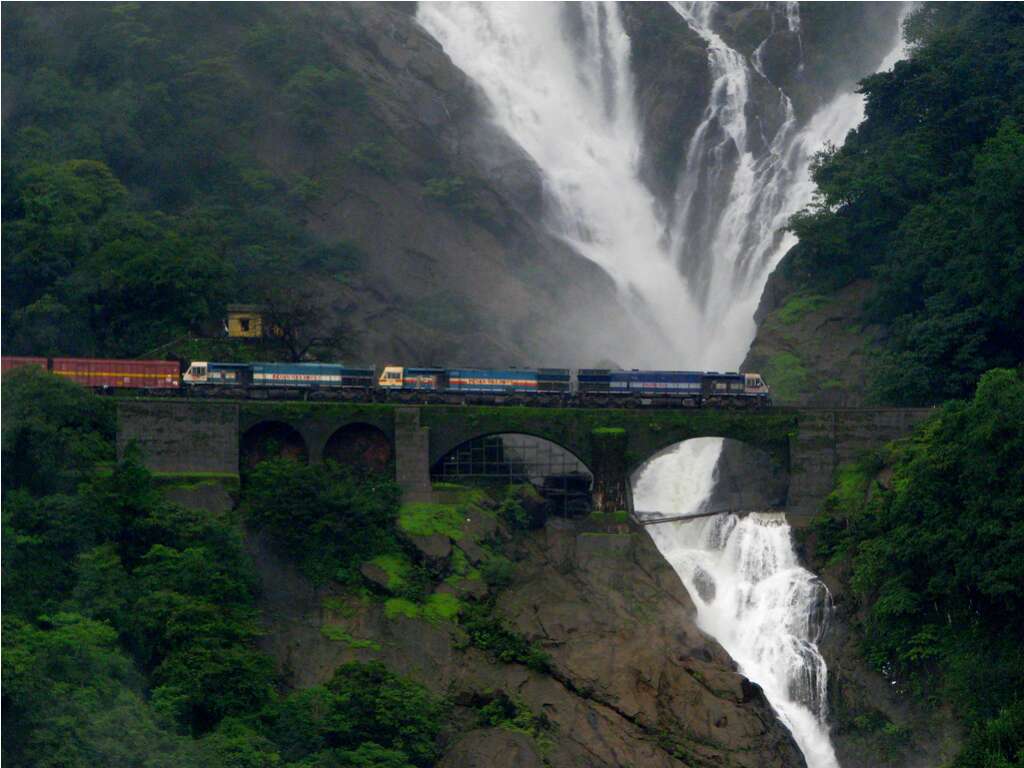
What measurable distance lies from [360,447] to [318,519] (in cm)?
724

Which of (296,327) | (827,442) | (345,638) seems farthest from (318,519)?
(827,442)

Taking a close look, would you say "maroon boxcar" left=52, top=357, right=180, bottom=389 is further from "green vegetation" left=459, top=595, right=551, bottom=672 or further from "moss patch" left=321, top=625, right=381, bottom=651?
"green vegetation" left=459, top=595, right=551, bottom=672

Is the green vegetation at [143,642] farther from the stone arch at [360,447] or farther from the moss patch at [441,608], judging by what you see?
the stone arch at [360,447]

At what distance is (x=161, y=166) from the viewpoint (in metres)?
126

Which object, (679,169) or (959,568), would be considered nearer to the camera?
(959,568)

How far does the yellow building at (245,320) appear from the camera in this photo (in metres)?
111

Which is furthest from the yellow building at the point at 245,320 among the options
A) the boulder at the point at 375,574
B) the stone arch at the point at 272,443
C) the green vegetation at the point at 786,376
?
the green vegetation at the point at 786,376

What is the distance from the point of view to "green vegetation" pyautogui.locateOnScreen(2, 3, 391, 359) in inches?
4323

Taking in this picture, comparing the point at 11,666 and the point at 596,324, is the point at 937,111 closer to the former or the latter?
the point at 596,324

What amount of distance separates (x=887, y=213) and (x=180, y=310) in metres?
33.6

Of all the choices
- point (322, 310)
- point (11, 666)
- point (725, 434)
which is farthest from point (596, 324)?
point (11, 666)

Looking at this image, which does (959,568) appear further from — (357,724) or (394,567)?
(357,724)

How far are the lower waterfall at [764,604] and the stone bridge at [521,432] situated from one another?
2182mm

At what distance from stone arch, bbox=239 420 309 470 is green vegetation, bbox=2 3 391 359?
34.0 ft
